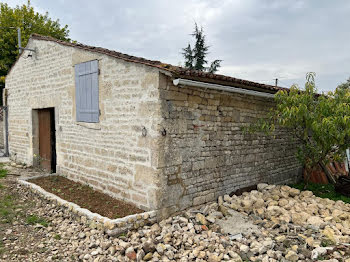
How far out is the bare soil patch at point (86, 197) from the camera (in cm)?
483

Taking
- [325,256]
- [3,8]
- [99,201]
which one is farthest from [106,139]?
[3,8]

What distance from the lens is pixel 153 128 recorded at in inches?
181

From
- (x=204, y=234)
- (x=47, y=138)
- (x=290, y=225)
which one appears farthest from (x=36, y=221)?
(x=290, y=225)

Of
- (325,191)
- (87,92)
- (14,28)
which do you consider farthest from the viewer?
(14,28)

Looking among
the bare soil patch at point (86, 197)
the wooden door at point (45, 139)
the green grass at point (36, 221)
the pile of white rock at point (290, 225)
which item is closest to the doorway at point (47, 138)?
the wooden door at point (45, 139)

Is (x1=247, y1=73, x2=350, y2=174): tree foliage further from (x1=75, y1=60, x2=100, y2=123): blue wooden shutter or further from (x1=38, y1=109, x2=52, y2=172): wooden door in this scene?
(x1=38, y1=109, x2=52, y2=172): wooden door

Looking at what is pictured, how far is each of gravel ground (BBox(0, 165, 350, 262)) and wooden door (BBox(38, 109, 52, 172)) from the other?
2750 mm

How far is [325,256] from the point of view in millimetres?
3783

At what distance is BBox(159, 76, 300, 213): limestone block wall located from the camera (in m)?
4.75

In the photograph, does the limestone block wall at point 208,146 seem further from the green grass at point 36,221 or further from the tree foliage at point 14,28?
the tree foliage at point 14,28

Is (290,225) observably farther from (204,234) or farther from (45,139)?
(45,139)

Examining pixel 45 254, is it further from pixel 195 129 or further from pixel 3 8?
pixel 3 8

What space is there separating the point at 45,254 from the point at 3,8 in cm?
1771

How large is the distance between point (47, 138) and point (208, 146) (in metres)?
5.65
